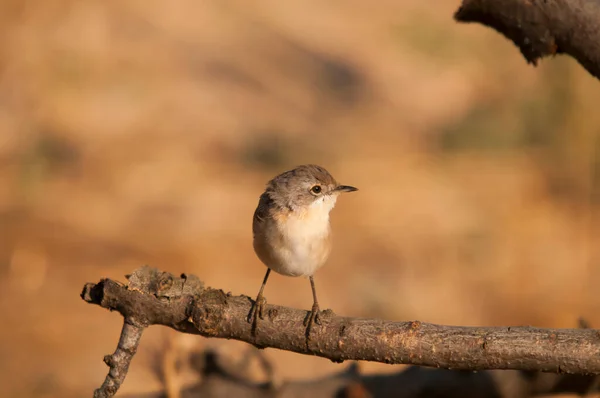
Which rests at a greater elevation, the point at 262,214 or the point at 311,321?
the point at 262,214

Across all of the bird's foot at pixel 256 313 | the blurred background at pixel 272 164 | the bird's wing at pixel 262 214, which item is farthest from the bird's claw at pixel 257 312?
the blurred background at pixel 272 164

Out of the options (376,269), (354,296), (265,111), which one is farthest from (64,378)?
(265,111)

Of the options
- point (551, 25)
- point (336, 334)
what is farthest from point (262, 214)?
point (551, 25)

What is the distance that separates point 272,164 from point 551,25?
6.35 metres

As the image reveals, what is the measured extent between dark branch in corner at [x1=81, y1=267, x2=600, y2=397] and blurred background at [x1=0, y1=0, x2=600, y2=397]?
300cm

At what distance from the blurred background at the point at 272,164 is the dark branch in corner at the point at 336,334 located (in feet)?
9.84

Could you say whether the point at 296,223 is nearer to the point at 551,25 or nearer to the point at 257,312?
the point at 257,312

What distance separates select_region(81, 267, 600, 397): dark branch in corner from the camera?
3.16 m

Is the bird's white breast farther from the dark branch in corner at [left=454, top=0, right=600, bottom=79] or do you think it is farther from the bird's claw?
the dark branch in corner at [left=454, top=0, right=600, bottom=79]

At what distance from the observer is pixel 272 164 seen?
10148 millimetres

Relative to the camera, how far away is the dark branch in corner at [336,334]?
10.4 ft

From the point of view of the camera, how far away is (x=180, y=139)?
10477 mm

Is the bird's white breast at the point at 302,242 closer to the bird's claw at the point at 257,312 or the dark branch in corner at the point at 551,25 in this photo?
the bird's claw at the point at 257,312

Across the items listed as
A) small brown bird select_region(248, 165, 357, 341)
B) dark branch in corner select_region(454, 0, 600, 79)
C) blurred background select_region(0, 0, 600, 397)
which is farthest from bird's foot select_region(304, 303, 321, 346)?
blurred background select_region(0, 0, 600, 397)
